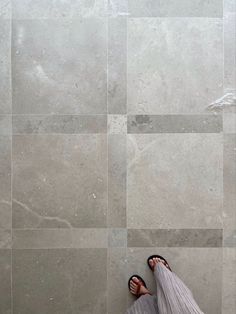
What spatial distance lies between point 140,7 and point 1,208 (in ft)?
4.07

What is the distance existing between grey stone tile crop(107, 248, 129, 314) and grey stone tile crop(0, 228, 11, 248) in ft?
1.69

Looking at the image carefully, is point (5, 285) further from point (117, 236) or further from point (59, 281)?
point (117, 236)

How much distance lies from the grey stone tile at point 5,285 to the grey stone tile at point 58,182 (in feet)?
0.63

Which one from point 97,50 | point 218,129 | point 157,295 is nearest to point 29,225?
point 157,295

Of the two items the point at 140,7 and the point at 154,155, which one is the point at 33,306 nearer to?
the point at 154,155

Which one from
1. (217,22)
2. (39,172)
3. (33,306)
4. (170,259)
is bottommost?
(33,306)

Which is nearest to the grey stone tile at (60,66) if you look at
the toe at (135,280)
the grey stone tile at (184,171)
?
the grey stone tile at (184,171)

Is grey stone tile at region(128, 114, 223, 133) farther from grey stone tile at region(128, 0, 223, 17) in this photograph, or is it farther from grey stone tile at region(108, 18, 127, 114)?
grey stone tile at region(128, 0, 223, 17)

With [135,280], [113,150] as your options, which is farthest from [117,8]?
[135,280]

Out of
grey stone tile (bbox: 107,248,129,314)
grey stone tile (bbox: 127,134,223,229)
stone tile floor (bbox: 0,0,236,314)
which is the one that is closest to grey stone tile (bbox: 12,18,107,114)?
stone tile floor (bbox: 0,0,236,314)

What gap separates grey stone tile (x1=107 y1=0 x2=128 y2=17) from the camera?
1469 mm

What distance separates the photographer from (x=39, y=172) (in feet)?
4.83

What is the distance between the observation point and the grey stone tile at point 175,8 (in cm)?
147

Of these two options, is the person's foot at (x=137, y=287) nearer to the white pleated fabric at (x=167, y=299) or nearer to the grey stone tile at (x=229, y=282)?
the white pleated fabric at (x=167, y=299)
